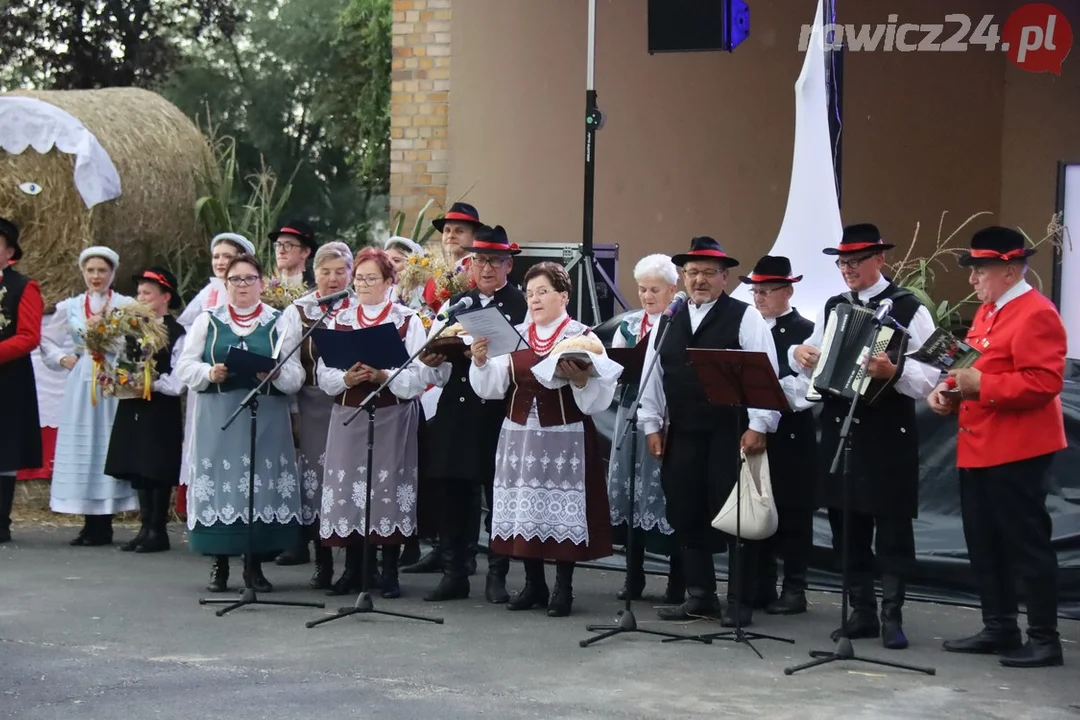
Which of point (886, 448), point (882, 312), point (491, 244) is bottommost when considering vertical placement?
point (886, 448)

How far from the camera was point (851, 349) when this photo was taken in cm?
640

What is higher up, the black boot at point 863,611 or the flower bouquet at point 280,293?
the flower bouquet at point 280,293

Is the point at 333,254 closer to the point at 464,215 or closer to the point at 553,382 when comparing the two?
the point at 464,215

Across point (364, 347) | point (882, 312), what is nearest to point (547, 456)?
point (364, 347)

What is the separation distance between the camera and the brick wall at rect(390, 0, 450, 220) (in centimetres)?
1359


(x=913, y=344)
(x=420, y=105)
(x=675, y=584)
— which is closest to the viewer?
(x=913, y=344)

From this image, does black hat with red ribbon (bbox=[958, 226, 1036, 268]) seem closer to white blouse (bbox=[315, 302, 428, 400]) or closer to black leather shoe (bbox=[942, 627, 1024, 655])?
black leather shoe (bbox=[942, 627, 1024, 655])

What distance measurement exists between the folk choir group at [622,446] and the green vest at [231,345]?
0.04ft

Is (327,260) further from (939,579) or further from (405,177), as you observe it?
(405,177)

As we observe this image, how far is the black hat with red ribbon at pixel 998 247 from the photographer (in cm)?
649

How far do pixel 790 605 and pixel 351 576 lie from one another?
222 centimetres

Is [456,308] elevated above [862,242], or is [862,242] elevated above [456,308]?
[862,242]

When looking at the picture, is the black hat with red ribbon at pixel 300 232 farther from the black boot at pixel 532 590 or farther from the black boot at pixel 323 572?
the black boot at pixel 532 590

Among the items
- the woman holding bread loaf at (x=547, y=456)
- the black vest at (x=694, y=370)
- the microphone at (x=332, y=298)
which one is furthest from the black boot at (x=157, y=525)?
the black vest at (x=694, y=370)
